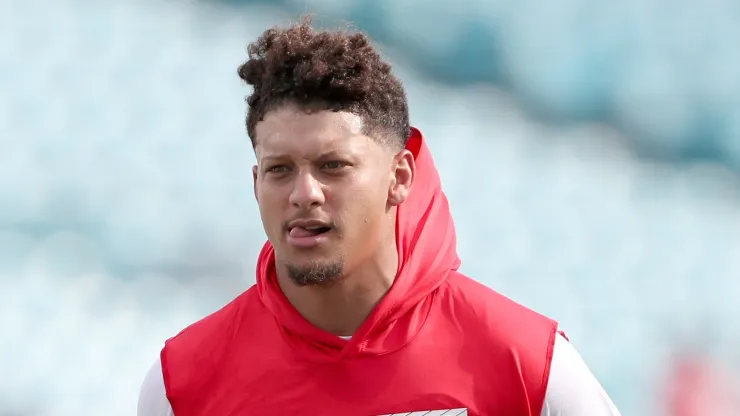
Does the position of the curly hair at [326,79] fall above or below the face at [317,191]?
above

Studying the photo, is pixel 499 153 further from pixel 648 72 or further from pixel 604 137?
pixel 648 72

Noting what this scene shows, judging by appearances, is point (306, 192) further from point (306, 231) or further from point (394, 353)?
point (394, 353)

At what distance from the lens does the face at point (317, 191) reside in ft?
4.80

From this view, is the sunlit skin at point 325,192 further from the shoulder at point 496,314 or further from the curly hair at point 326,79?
the shoulder at point 496,314

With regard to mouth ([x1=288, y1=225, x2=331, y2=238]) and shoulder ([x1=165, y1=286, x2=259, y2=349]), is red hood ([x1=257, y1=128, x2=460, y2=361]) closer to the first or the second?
shoulder ([x1=165, y1=286, x2=259, y2=349])

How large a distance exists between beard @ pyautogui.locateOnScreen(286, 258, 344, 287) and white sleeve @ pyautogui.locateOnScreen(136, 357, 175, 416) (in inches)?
12.1

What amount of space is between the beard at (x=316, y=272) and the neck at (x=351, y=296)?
6cm

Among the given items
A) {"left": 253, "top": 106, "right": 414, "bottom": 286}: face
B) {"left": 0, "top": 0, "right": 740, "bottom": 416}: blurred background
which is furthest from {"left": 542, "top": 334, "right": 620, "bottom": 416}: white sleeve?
{"left": 0, "top": 0, "right": 740, "bottom": 416}: blurred background

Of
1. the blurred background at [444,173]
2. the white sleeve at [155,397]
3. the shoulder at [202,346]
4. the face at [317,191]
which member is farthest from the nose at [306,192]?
the blurred background at [444,173]

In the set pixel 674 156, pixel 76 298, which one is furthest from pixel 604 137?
pixel 76 298

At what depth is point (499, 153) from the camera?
9.72 feet

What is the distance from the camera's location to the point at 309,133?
1477 mm

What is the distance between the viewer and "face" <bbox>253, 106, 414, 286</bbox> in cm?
146

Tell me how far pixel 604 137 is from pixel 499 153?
0.30m
